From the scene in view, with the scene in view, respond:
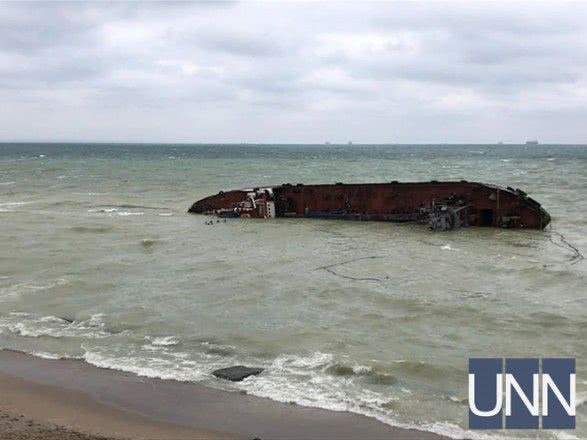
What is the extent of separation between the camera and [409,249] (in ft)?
62.6

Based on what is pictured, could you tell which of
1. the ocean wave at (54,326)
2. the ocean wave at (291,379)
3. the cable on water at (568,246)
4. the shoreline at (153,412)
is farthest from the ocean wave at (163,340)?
the cable on water at (568,246)

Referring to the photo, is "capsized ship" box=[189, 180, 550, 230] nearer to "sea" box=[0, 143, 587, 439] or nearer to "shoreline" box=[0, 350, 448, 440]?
"sea" box=[0, 143, 587, 439]

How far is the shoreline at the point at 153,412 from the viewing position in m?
7.15

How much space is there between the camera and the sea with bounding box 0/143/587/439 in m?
8.90

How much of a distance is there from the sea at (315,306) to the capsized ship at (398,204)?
2.43ft

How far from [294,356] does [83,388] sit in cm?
326

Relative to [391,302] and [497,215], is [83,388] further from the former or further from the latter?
[497,215]

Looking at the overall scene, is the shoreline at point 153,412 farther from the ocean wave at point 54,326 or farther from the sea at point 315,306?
the ocean wave at point 54,326

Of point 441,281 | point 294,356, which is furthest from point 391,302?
point 294,356

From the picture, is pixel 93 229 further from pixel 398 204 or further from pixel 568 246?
pixel 568 246

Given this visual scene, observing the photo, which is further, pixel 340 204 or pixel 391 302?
pixel 340 204

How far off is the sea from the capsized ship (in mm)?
742

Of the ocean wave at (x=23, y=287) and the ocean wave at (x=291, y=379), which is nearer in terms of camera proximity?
the ocean wave at (x=291, y=379)

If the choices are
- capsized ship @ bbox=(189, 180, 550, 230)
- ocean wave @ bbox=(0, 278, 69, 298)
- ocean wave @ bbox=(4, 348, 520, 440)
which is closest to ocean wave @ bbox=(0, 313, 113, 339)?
ocean wave @ bbox=(4, 348, 520, 440)
